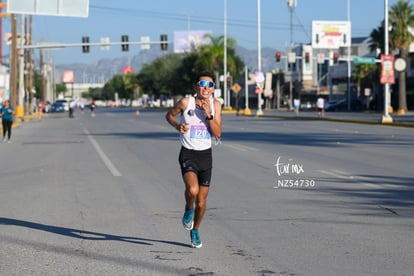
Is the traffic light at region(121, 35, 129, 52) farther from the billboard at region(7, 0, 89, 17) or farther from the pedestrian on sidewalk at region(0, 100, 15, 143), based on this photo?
the pedestrian on sidewalk at region(0, 100, 15, 143)

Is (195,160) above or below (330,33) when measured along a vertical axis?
below

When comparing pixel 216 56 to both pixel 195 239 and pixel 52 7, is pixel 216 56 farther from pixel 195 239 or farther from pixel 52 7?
pixel 195 239

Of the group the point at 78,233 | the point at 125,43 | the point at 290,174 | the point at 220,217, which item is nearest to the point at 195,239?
the point at 78,233

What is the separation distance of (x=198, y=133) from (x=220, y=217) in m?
2.93

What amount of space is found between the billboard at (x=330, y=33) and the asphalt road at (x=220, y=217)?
74.6 metres

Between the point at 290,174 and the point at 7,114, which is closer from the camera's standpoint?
the point at 290,174

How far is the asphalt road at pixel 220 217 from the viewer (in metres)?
8.23

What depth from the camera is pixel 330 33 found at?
313ft

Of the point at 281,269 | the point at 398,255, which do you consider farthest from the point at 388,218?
the point at 281,269

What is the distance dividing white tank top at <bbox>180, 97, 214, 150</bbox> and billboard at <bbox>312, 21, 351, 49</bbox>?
87853 mm

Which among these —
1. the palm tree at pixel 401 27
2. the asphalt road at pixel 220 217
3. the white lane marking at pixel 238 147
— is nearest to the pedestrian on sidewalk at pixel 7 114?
the white lane marking at pixel 238 147

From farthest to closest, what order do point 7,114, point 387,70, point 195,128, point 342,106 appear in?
1. point 342,106
2. point 387,70
3. point 7,114
4. point 195,128

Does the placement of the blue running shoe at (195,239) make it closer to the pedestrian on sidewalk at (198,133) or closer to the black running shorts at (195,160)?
the pedestrian on sidewalk at (198,133)

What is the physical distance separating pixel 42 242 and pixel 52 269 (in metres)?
1.58
